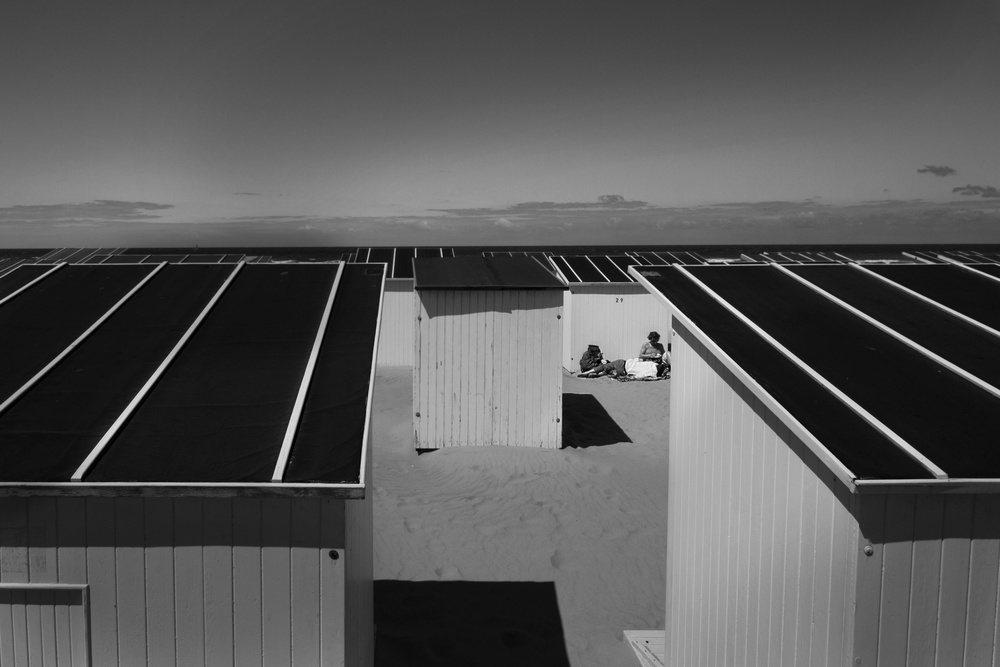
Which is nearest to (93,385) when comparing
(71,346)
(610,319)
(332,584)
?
(71,346)

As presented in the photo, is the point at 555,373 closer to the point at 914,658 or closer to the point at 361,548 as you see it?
the point at 361,548

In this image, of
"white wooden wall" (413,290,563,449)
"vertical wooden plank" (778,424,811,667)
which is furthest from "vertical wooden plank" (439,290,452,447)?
"vertical wooden plank" (778,424,811,667)

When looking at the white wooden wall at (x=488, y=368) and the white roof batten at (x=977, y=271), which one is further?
the white wooden wall at (x=488, y=368)

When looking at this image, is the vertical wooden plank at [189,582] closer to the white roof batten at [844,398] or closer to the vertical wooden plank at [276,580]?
the vertical wooden plank at [276,580]

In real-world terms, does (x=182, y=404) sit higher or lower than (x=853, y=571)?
higher

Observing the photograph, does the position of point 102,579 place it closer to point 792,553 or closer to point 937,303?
point 792,553

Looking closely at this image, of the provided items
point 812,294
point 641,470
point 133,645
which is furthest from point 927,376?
point 641,470

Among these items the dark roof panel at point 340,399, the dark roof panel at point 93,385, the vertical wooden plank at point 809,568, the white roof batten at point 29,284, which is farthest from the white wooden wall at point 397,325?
the vertical wooden plank at point 809,568
